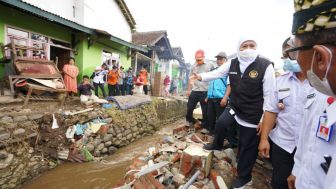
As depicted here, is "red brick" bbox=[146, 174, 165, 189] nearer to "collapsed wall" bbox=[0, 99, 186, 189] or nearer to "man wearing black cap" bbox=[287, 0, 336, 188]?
"man wearing black cap" bbox=[287, 0, 336, 188]

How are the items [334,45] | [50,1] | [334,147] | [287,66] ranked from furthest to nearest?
[50,1], [287,66], [334,147], [334,45]

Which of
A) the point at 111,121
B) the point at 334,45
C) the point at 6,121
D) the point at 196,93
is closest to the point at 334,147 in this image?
the point at 334,45

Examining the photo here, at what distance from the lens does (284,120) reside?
92.3 inches

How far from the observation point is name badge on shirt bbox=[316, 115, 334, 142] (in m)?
1.07

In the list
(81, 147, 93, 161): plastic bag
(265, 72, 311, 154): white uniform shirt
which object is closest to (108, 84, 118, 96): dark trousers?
(81, 147, 93, 161): plastic bag

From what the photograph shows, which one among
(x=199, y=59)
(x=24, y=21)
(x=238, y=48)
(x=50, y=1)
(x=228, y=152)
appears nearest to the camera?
(x=238, y=48)

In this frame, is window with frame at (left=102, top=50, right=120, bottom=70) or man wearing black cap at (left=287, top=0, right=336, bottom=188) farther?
window with frame at (left=102, top=50, right=120, bottom=70)

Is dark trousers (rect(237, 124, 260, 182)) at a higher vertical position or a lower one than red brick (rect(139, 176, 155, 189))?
higher

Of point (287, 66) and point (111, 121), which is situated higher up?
point (287, 66)

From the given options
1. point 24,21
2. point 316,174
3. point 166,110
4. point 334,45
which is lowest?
point 166,110

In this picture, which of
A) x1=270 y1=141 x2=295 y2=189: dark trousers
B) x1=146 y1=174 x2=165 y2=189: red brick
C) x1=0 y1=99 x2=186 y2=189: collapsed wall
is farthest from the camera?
x1=0 y1=99 x2=186 y2=189: collapsed wall

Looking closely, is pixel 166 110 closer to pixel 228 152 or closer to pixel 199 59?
pixel 199 59

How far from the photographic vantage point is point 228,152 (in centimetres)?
343

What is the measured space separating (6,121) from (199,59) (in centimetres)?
474
